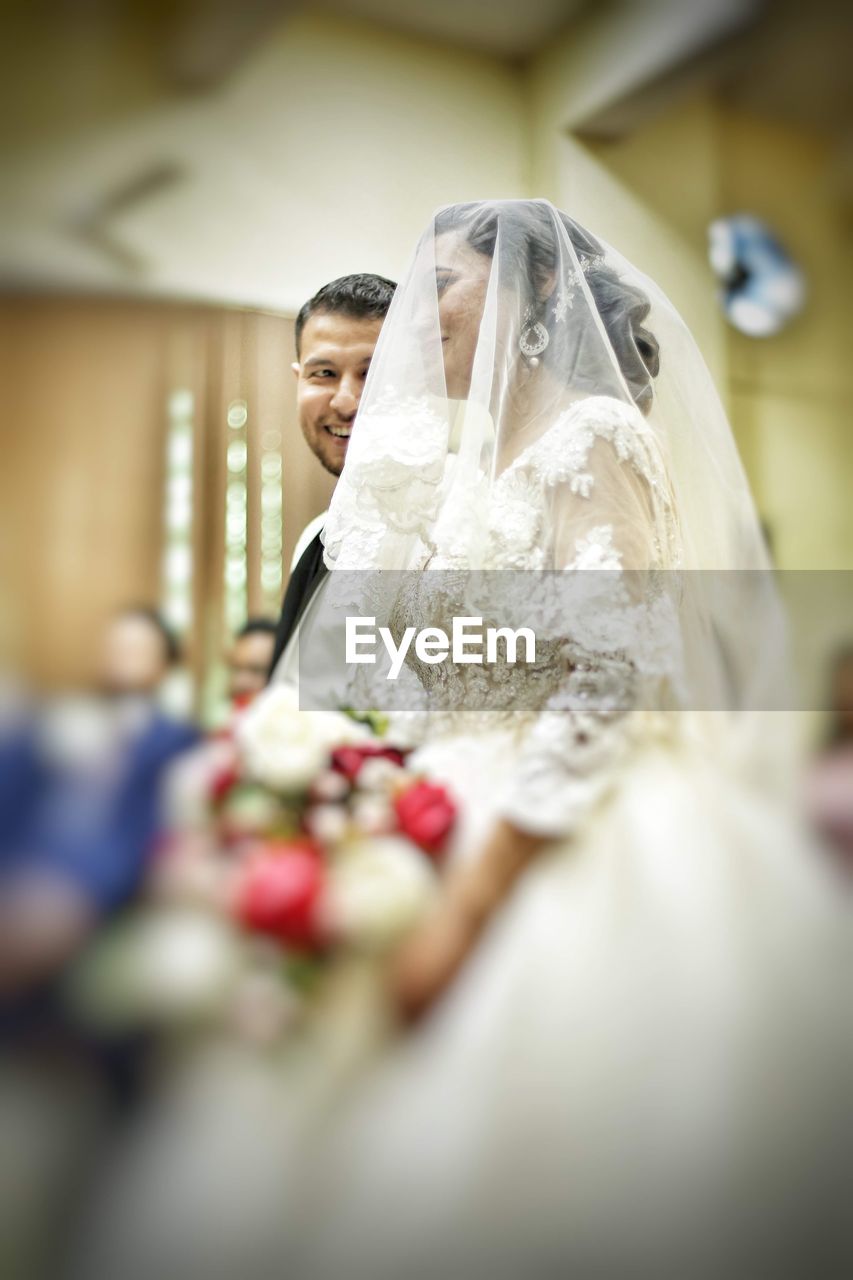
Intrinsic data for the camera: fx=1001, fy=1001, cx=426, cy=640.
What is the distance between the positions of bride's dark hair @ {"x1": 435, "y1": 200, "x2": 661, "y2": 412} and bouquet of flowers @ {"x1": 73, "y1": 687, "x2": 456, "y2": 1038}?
494mm

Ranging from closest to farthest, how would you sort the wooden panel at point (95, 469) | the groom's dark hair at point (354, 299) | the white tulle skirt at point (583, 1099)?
the white tulle skirt at point (583, 1099), the wooden panel at point (95, 469), the groom's dark hair at point (354, 299)

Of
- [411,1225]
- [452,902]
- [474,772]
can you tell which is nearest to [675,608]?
[474,772]

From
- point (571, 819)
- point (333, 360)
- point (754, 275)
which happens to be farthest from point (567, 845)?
point (754, 275)

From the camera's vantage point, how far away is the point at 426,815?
3.31 ft

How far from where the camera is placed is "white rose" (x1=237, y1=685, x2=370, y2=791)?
1002 mm

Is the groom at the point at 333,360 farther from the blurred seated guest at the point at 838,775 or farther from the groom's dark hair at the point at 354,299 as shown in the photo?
the blurred seated guest at the point at 838,775

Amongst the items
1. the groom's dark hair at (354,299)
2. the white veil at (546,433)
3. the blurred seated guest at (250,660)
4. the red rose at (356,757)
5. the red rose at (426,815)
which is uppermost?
the groom's dark hair at (354,299)

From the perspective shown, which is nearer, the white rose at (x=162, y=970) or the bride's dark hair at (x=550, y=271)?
the white rose at (x=162, y=970)

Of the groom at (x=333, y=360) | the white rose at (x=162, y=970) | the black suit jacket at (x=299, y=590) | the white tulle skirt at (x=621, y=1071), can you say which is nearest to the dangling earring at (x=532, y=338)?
the groom at (x=333, y=360)

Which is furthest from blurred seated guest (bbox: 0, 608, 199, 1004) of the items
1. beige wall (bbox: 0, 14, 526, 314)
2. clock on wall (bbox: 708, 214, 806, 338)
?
clock on wall (bbox: 708, 214, 806, 338)

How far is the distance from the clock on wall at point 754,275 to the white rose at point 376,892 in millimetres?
801

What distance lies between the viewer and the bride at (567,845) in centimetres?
94

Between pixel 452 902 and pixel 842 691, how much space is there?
0.55 meters

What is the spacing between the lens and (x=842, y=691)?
1.19 meters
